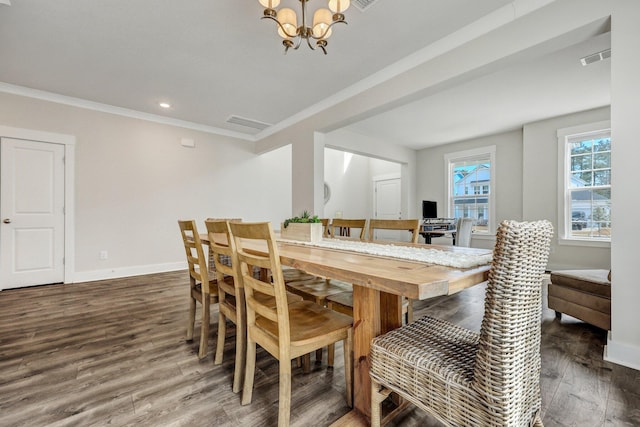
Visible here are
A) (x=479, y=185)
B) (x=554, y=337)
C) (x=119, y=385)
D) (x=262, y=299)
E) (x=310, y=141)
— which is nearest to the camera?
(x=119, y=385)

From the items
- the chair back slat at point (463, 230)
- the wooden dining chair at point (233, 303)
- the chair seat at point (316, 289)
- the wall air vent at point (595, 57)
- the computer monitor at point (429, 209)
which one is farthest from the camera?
the computer monitor at point (429, 209)

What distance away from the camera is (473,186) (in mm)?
5996

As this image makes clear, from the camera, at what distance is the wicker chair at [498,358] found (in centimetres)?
82

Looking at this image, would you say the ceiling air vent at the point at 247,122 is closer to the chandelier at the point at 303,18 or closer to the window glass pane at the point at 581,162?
the chandelier at the point at 303,18

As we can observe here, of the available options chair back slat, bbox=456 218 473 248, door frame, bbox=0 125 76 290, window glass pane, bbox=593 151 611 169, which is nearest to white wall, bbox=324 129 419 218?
chair back slat, bbox=456 218 473 248

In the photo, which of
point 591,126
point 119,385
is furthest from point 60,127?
point 591,126

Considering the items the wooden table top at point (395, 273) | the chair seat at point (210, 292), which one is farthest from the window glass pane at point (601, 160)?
the chair seat at point (210, 292)

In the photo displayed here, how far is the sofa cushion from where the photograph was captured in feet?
7.20

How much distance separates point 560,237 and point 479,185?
5.65 feet

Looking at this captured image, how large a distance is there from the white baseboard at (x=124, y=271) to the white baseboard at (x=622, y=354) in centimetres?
518

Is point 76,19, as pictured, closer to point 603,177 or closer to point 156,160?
point 156,160

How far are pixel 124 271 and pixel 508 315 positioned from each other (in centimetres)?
499

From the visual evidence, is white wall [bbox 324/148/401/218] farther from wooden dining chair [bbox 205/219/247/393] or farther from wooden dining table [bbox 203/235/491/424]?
wooden dining table [bbox 203/235/491/424]

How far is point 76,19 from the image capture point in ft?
7.68
